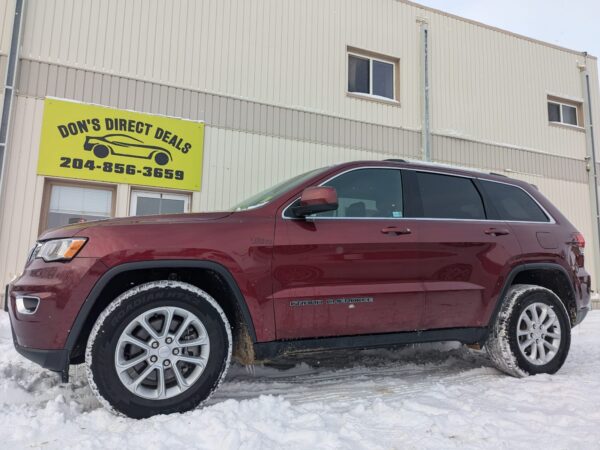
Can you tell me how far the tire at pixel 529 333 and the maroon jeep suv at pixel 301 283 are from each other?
0.5 inches

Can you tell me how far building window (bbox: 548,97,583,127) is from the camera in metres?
12.4

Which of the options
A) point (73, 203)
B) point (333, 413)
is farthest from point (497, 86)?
point (333, 413)

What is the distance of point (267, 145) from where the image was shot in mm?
8750

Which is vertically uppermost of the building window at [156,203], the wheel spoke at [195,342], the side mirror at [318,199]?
the building window at [156,203]

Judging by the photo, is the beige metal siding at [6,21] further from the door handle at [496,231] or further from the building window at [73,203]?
the door handle at [496,231]

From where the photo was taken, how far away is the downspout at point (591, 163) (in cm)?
1173

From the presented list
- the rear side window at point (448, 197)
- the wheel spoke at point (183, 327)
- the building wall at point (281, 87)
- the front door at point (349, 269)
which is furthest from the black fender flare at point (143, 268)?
the building wall at point (281, 87)

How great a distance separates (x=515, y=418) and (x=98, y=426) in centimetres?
247

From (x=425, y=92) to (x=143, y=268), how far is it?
9.39m

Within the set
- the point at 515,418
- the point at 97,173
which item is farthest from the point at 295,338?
the point at 97,173

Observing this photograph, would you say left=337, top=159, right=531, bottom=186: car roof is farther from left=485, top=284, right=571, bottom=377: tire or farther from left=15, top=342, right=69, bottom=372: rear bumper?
left=15, top=342, right=69, bottom=372: rear bumper

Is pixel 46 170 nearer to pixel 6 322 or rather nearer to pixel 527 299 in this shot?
pixel 6 322

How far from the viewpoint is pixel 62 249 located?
8.55 ft

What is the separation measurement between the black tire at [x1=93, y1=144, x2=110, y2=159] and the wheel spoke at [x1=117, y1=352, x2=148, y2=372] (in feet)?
19.4
